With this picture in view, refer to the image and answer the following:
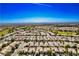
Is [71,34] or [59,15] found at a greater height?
[59,15]

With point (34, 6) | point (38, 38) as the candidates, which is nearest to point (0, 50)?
point (38, 38)

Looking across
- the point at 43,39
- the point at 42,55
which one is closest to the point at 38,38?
the point at 43,39

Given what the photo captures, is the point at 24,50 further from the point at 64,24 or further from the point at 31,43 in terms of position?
the point at 64,24

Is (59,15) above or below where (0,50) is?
above

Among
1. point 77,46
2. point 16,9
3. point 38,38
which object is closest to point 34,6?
point 16,9

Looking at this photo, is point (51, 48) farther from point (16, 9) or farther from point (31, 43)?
point (16, 9)

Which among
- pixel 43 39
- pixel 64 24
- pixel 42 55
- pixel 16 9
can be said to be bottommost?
pixel 42 55
